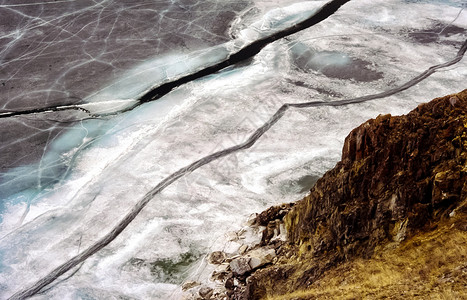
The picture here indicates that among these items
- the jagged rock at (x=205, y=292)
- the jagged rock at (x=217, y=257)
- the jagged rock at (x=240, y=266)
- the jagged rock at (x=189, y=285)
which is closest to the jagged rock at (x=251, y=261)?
the jagged rock at (x=240, y=266)

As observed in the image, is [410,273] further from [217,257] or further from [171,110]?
[171,110]

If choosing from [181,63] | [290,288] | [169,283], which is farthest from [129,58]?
[290,288]

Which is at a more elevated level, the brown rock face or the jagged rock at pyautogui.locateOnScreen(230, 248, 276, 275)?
the brown rock face

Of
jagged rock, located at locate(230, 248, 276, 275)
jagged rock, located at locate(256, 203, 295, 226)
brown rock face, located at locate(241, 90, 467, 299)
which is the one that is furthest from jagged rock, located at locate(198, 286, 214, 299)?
jagged rock, located at locate(256, 203, 295, 226)

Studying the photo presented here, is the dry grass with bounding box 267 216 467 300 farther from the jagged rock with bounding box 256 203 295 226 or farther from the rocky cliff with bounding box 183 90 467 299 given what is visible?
the jagged rock with bounding box 256 203 295 226

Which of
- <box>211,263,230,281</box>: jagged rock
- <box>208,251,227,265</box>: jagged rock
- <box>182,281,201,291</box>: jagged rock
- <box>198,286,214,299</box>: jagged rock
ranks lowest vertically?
<box>182,281,201,291</box>: jagged rock

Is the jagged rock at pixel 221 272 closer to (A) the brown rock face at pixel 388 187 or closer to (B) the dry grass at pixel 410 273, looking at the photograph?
(A) the brown rock face at pixel 388 187
